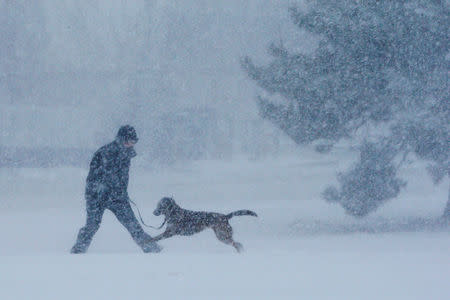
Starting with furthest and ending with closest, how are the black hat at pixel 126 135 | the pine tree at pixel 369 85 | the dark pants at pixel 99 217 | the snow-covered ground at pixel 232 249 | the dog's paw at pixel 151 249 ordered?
the pine tree at pixel 369 85 < the dog's paw at pixel 151 249 < the dark pants at pixel 99 217 < the black hat at pixel 126 135 < the snow-covered ground at pixel 232 249

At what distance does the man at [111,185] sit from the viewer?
7594mm

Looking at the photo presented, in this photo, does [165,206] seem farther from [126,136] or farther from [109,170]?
[126,136]

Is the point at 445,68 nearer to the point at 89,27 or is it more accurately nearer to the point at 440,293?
the point at 440,293

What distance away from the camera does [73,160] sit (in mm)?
44281

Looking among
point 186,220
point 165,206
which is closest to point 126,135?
Answer: point 165,206

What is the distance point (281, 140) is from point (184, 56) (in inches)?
492

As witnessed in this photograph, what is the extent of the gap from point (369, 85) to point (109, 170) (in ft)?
33.3

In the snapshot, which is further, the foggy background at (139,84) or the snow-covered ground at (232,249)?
the foggy background at (139,84)

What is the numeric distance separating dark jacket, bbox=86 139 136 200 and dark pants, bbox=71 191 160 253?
0.20 ft

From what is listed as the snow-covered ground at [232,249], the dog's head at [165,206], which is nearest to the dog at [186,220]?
the dog's head at [165,206]

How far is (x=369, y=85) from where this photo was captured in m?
16.4

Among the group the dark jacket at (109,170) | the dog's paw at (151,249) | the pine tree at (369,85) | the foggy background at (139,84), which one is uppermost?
the foggy background at (139,84)

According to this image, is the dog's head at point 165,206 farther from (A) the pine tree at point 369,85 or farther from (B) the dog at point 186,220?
(A) the pine tree at point 369,85

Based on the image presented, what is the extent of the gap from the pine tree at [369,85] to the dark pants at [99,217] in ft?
30.5
